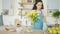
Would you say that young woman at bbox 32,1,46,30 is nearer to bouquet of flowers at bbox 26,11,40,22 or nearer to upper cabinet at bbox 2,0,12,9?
bouquet of flowers at bbox 26,11,40,22

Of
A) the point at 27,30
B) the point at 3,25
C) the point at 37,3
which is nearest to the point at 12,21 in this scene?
the point at 3,25

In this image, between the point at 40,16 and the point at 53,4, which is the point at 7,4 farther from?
the point at 53,4

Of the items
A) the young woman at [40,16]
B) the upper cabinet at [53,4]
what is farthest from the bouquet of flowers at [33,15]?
the upper cabinet at [53,4]

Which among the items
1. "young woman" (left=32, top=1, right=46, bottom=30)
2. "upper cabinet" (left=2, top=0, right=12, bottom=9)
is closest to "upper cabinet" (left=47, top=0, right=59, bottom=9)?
"young woman" (left=32, top=1, right=46, bottom=30)

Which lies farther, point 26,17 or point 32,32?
point 26,17

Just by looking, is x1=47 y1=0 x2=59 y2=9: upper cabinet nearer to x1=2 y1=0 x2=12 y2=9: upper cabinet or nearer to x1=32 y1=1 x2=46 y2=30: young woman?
x1=32 y1=1 x2=46 y2=30: young woman

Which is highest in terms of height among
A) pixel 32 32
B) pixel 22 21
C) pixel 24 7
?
pixel 24 7

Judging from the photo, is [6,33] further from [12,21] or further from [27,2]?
[27,2]

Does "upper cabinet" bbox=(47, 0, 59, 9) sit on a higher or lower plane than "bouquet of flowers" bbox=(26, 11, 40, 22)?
higher

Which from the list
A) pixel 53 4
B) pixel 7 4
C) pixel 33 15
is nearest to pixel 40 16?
pixel 33 15

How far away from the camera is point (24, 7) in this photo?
1979 millimetres

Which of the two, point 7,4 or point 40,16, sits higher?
point 7,4

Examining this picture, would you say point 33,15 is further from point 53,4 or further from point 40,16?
point 53,4

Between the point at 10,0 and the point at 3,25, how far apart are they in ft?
1.21
